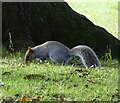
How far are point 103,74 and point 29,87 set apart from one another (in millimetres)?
1643

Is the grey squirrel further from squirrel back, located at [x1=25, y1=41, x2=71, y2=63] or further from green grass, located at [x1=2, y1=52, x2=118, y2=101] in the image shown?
green grass, located at [x1=2, y1=52, x2=118, y2=101]

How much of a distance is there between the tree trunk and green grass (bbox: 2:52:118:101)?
2.88 metres

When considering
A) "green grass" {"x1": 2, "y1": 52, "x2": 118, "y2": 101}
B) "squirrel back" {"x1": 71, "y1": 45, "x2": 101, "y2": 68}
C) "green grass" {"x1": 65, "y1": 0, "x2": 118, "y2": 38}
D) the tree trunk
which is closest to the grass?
"green grass" {"x1": 2, "y1": 52, "x2": 118, "y2": 101}

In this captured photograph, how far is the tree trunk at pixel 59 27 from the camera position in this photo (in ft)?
35.3

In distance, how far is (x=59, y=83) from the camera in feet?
21.1

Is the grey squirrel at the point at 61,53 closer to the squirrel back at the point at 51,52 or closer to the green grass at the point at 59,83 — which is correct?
the squirrel back at the point at 51,52

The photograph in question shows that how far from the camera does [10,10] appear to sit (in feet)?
34.7

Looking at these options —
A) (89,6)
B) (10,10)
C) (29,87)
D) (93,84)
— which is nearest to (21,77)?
(29,87)

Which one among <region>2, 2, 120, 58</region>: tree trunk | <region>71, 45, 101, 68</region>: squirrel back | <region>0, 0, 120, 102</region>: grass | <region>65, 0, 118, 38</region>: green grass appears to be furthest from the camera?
<region>65, 0, 118, 38</region>: green grass

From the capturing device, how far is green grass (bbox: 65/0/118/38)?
1972 centimetres

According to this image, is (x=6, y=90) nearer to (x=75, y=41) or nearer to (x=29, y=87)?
(x=29, y=87)

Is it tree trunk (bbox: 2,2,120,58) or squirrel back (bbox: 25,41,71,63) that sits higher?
tree trunk (bbox: 2,2,120,58)

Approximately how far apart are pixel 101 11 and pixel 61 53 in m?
12.9

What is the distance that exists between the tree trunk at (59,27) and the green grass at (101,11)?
24.4 feet
